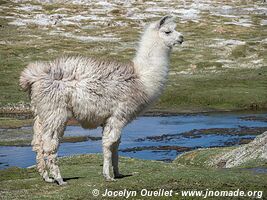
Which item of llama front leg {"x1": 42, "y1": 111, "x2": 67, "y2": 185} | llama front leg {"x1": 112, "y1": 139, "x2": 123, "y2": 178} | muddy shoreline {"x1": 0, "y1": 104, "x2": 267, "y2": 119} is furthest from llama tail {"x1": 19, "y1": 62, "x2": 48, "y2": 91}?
muddy shoreline {"x1": 0, "y1": 104, "x2": 267, "y2": 119}

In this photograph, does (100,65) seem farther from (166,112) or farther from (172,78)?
(172,78)

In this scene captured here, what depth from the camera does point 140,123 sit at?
6247cm

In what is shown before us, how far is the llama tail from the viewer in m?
19.6

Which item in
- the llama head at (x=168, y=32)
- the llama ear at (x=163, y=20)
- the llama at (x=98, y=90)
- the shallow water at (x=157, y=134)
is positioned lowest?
the shallow water at (x=157, y=134)

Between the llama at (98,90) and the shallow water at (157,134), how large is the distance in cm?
2195

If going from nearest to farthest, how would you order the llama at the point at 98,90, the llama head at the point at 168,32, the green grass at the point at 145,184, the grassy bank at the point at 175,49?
1. the green grass at the point at 145,184
2. the llama at the point at 98,90
3. the llama head at the point at 168,32
4. the grassy bank at the point at 175,49

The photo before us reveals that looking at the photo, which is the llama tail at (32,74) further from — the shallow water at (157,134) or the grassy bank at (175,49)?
the shallow water at (157,134)

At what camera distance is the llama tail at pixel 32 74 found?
773 inches

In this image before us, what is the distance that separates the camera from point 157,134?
2176 inches

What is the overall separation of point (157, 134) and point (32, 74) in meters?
36.2

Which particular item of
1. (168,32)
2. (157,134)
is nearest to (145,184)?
(168,32)

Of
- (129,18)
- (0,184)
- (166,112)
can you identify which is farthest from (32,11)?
(0,184)

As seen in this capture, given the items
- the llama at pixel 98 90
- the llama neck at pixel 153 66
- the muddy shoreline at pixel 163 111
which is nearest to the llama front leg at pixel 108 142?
the llama at pixel 98 90

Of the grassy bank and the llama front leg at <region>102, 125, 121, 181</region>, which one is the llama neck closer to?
the grassy bank
